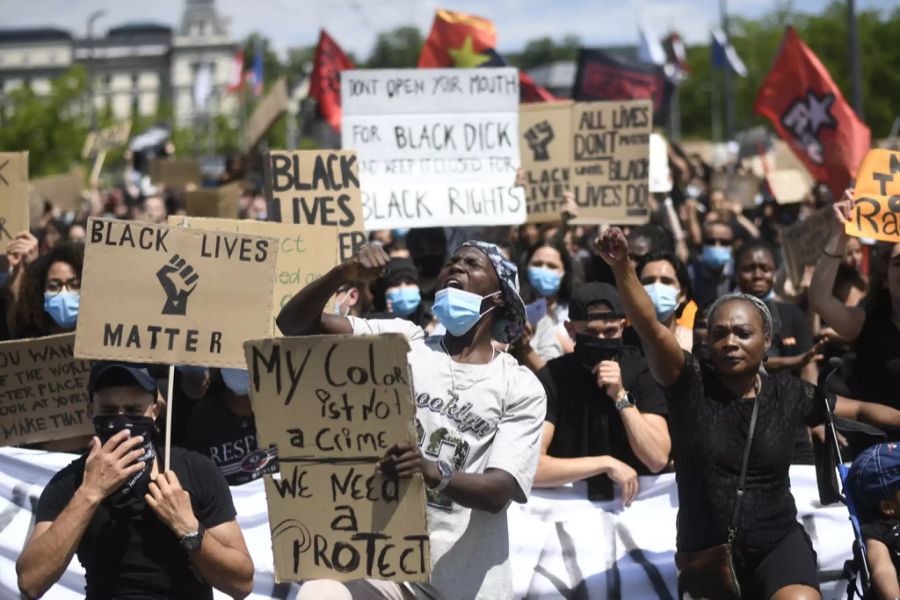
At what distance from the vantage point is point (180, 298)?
528 cm

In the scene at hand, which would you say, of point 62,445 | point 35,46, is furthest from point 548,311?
point 35,46

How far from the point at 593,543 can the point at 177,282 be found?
7.08ft

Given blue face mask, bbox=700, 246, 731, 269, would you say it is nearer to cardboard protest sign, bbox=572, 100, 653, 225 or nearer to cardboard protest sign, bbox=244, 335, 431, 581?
cardboard protest sign, bbox=572, 100, 653, 225

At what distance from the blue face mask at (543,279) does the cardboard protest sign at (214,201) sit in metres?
5.90

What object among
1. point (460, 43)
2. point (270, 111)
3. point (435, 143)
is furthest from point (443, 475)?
point (270, 111)

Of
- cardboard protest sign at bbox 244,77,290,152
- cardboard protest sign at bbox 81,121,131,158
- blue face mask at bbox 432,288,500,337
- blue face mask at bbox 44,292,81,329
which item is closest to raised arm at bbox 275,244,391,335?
blue face mask at bbox 432,288,500,337

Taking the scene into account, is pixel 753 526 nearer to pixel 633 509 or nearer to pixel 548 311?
pixel 633 509

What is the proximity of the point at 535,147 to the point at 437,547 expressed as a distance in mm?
6018

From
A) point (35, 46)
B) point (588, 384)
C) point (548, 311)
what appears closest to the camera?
point (588, 384)

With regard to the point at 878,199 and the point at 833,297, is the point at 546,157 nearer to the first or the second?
the point at 878,199

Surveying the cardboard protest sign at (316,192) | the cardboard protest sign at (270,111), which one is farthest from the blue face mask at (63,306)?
the cardboard protest sign at (270,111)

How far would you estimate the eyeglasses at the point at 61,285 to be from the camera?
724cm

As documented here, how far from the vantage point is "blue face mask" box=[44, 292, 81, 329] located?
717 cm

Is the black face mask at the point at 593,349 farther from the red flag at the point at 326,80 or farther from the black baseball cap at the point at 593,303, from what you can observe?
→ the red flag at the point at 326,80
